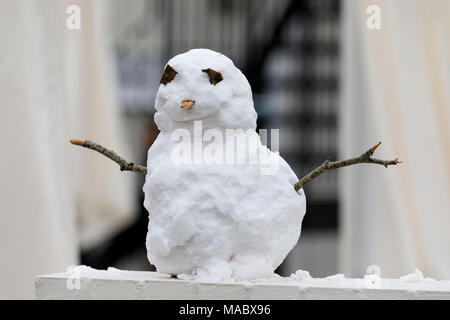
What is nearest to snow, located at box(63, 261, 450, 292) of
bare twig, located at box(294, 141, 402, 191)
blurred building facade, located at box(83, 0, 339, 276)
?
bare twig, located at box(294, 141, 402, 191)

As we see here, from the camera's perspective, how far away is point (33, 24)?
6.66ft

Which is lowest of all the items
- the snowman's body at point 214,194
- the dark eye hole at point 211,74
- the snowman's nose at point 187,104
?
the snowman's body at point 214,194

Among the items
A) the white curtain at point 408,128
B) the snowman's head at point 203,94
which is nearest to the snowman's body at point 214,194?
the snowman's head at point 203,94

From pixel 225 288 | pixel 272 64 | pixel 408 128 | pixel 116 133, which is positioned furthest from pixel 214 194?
pixel 272 64

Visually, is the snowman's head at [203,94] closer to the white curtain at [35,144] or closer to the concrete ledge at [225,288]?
the concrete ledge at [225,288]

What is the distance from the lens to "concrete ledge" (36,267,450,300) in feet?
3.92

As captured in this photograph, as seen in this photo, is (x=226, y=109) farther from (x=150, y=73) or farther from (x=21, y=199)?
(x=150, y=73)

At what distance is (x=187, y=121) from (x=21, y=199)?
81 cm

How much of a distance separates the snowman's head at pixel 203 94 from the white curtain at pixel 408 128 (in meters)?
0.75

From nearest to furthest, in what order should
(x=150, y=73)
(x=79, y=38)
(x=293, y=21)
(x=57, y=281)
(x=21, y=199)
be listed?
1. (x=57, y=281)
2. (x=21, y=199)
3. (x=79, y=38)
4. (x=293, y=21)
5. (x=150, y=73)

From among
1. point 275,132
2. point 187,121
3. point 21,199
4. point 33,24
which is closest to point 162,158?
point 187,121

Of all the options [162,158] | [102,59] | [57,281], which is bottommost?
[57,281]

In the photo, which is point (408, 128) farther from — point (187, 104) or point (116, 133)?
point (116, 133)

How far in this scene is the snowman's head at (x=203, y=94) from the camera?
1244mm
